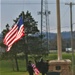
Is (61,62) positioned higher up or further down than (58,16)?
further down

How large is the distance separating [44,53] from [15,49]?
3353 millimetres

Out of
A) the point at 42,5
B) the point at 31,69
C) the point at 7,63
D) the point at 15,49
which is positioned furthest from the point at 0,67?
the point at 31,69

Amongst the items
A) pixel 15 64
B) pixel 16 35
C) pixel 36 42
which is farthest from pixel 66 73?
pixel 15 64

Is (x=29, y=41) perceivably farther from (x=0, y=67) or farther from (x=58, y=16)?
(x=58, y=16)

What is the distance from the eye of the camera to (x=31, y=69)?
20891 mm

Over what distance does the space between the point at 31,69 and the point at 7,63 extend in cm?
2783

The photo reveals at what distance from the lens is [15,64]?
44.6 metres

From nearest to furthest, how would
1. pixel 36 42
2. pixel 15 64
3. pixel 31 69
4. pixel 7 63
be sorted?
pixel 31 69 → pixel 36 42 → pixel 15 64 → pixel 7 63

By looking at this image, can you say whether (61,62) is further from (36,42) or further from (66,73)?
(36,42)

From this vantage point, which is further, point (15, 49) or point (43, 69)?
point (15, 49)

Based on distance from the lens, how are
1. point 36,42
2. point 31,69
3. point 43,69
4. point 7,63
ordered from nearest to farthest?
1. point 43,69
2. point 31,69
3. point 36,42
4. point 7,63

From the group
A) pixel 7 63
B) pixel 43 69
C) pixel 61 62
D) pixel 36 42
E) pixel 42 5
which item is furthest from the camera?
pixel 7 63

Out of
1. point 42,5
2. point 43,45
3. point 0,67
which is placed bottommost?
point 0,67

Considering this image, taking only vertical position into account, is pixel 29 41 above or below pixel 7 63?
above
